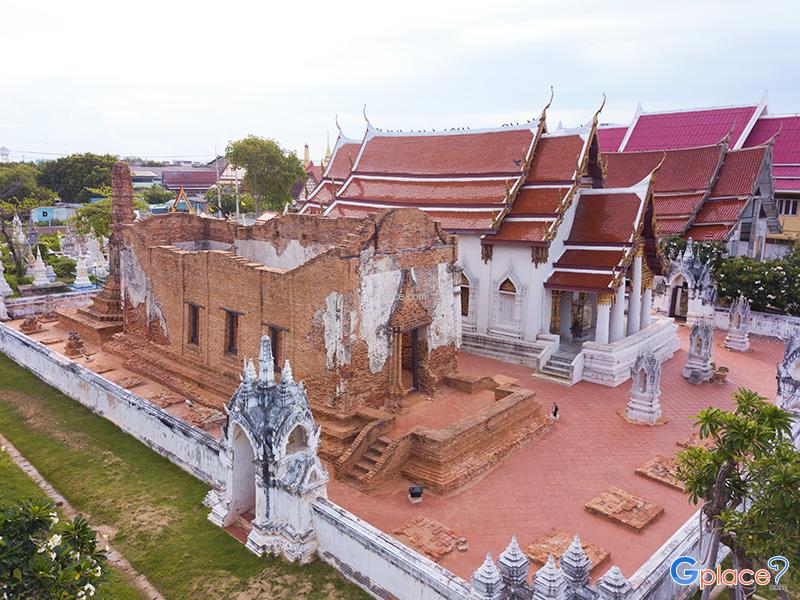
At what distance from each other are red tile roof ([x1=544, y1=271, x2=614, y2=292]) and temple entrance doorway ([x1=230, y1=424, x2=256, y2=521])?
38.8ft

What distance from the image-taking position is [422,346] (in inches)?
578

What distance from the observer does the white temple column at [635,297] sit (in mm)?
19453

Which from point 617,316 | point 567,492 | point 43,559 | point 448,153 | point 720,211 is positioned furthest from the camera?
point 720,211

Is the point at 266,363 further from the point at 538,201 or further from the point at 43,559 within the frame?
the point at 538,201

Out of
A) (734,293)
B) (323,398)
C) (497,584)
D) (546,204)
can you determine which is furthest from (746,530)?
(734,293)

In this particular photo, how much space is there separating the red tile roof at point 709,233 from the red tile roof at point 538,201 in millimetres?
10334

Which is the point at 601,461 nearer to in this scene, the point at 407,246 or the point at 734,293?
the point at 407,246

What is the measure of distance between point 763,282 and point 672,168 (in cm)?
815

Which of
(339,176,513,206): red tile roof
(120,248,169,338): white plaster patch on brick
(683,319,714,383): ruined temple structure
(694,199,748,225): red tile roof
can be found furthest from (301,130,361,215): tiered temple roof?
(683,319,714,383): ruined temple structure

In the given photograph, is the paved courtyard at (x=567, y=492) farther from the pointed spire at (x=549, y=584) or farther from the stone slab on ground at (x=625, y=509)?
the pointed spire at (x=549, y=584)

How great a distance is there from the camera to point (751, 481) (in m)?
6.45

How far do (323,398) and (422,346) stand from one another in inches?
120

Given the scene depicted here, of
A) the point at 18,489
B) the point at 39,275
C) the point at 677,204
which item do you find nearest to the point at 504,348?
the point at 677,204

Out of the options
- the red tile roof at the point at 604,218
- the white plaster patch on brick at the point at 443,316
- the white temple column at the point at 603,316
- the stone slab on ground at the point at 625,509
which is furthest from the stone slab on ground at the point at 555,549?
the red tile roof at the point at 604,218
